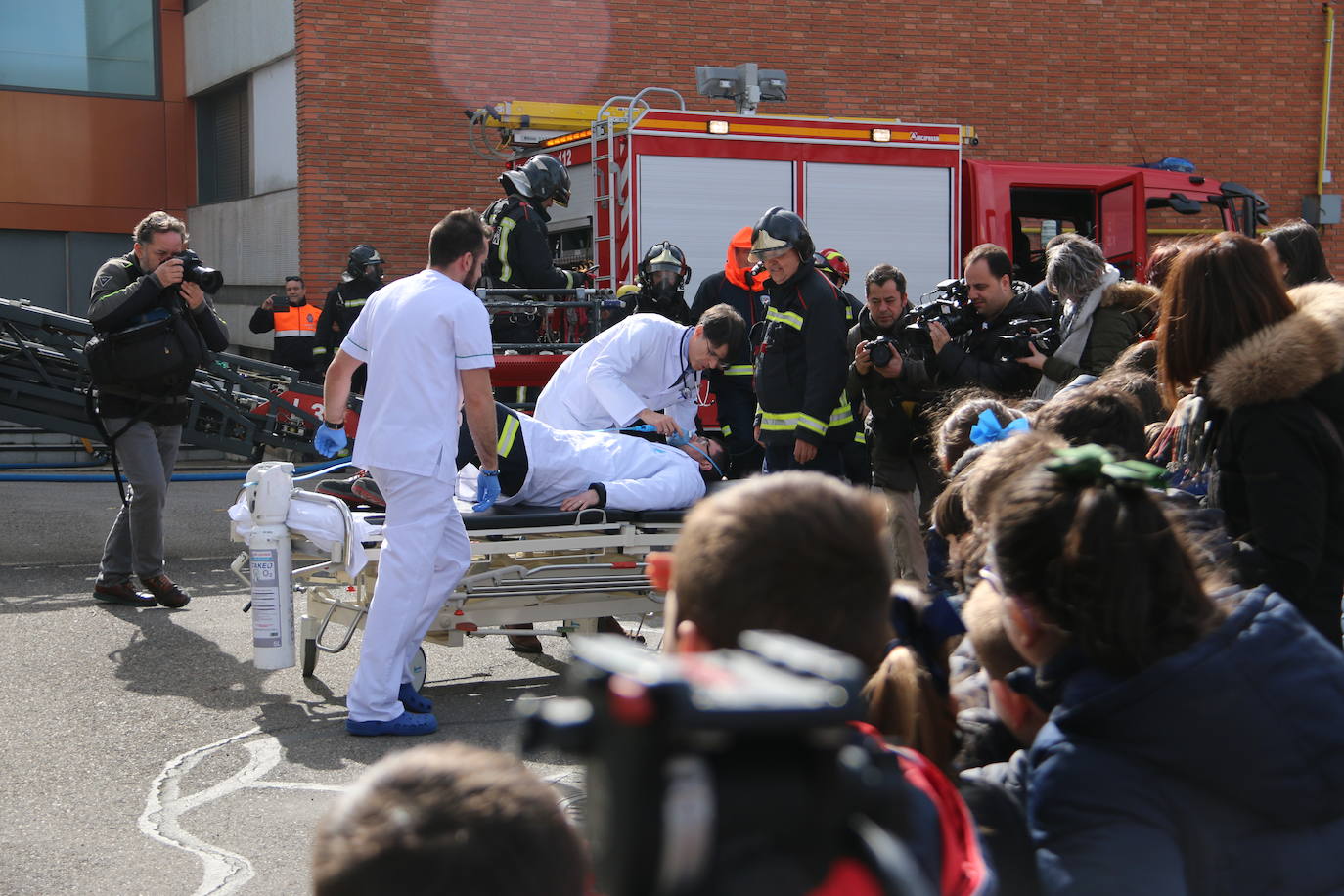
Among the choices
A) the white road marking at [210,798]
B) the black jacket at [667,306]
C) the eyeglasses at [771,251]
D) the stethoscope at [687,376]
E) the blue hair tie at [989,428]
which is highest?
the eyeglasses at [771,251]

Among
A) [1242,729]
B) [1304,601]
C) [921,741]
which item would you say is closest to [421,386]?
[1304,601]

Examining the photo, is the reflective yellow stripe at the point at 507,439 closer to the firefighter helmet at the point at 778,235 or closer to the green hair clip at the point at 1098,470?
the firefighter helmet at the point at 778,235

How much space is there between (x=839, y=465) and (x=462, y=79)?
11530 mm

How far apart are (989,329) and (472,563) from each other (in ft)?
8.49

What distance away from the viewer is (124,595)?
723cm

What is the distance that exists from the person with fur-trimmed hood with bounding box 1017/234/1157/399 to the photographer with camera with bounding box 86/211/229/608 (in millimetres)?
4273

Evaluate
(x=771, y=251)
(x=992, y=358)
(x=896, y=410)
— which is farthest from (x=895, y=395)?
(x=771, y=251)

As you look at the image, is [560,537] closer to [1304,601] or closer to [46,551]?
[1304,601]

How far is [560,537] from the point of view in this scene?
5656 millimetres

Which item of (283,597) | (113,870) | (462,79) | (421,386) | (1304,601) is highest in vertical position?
(462,79)

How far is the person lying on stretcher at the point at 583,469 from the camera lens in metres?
5.80

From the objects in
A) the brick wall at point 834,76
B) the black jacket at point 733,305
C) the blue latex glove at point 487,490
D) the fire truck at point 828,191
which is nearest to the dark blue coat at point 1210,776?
the blue latex glove at point 487,490

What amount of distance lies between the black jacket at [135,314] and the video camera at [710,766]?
6.72 metres

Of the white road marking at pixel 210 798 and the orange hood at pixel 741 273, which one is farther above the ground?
the orange hood at pixel 741 273
